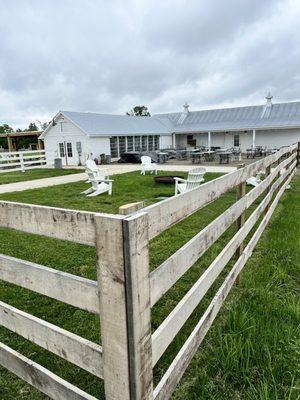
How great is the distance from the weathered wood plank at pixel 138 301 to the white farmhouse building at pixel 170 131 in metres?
23.0

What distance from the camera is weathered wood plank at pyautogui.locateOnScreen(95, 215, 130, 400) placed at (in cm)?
105

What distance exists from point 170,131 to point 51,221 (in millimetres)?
31137

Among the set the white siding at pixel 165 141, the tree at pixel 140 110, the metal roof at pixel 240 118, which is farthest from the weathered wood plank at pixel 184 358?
the tree at pixel 140 110

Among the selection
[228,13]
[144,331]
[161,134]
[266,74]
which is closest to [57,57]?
[161,134]

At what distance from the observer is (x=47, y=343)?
58.8 inches

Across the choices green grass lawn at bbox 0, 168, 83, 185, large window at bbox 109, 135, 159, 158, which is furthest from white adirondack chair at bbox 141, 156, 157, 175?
large window at bbox 109, 135, 159, 158

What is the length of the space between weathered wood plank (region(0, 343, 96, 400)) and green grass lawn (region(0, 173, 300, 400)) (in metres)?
0.44

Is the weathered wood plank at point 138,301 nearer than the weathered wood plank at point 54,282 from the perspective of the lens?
Yes

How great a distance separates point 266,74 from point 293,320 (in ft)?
126

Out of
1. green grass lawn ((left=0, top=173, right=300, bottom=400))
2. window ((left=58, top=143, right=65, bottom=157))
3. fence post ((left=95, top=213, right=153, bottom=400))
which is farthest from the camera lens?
window ((left=58, top=143, right=65, bottom=157))

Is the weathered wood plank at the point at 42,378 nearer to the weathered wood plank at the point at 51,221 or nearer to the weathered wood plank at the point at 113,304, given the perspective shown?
the weathered wood plank at the point at 113,304

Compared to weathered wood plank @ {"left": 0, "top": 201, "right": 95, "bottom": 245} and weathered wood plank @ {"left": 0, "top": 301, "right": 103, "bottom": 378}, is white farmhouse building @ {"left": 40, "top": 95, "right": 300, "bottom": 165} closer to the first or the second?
weathered wood plank @ {"left": 0, "top": 301, "right": 103, "bottom": 378}

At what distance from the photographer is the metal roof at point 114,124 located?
948 inches

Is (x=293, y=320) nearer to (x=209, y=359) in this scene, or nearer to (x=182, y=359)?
(x=209, y=359)
